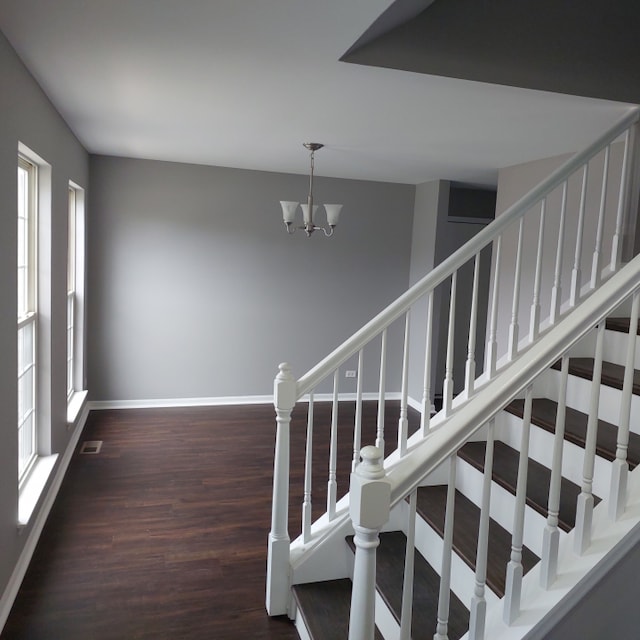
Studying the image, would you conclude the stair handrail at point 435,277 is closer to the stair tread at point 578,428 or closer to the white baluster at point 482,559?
the stair tread at point 578,428

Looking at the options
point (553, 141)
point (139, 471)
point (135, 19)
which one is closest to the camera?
point (135, 19)

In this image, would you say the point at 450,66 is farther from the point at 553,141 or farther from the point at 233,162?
the point at 233,162

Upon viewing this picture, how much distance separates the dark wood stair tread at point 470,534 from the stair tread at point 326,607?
0.48m

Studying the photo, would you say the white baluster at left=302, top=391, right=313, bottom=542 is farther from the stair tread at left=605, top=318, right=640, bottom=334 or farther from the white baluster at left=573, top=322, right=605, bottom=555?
the stair tread at left=605, top=318, right=640, bottom=334

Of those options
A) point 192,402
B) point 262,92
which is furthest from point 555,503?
point 192,402

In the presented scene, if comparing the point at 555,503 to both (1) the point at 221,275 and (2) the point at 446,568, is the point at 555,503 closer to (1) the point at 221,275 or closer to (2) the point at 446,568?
(2) the point at 446,568

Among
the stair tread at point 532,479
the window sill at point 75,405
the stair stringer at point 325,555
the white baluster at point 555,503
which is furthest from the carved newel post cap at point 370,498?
the window sill at point 75,405

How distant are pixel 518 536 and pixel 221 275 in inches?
188

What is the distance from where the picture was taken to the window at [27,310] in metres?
3.28

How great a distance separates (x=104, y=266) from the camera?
5.65 metres

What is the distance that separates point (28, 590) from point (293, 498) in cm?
168

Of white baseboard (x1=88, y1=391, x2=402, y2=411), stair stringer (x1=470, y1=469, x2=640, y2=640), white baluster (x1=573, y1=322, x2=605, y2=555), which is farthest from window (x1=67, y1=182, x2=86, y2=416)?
white baluster (x1=573, y1=322, x2=605, y2=555)

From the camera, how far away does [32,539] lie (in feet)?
10.3

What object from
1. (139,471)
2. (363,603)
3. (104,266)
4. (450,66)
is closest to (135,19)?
(450,66)
